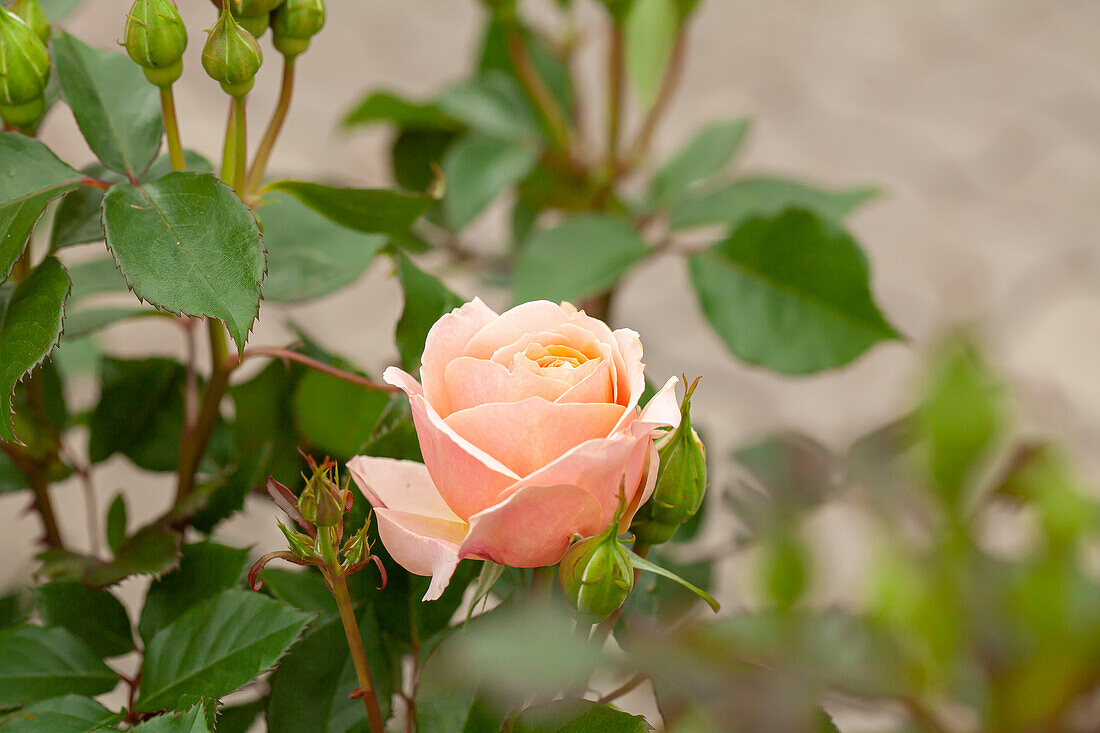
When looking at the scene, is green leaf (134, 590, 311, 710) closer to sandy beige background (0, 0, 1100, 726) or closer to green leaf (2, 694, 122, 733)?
green leaf (2, 694, 122, 733)

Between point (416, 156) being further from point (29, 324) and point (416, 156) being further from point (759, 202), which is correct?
point (29, 324)

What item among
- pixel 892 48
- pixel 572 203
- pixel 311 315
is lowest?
pixel 311 315

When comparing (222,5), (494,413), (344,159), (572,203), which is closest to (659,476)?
(494,413)

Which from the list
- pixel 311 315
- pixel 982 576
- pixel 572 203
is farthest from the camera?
pixel 311 315

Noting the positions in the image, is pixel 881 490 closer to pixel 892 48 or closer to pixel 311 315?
pixel 311 315

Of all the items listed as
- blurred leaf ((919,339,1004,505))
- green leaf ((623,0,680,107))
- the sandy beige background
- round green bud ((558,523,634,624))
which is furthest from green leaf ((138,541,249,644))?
the sandy beige background

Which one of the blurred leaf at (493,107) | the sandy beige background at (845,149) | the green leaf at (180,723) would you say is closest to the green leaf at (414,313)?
the green leaf at (180,723)

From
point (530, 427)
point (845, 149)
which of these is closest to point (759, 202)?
point (530, 427)
